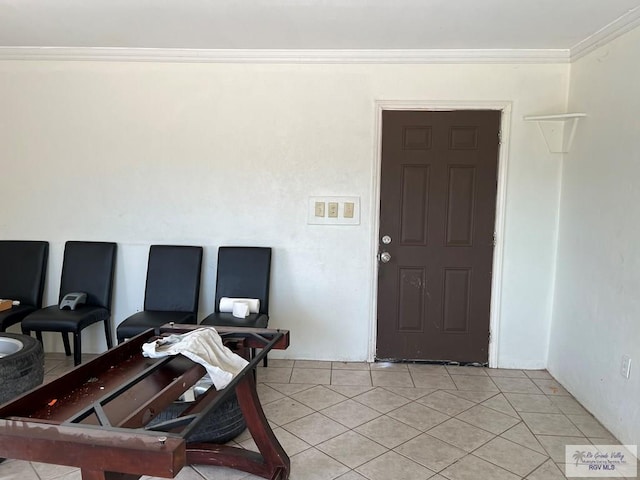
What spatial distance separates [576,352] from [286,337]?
6.87ft

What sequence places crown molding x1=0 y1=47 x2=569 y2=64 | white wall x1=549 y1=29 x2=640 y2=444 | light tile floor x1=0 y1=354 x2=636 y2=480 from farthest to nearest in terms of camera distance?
crown molding x1=0 y1=47 x2=569 y2=64, white wall x1=549 y1=29 x2=640 y2=444, light tile floor x1=0 y1=354 x2=636 y2=480

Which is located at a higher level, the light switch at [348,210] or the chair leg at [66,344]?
the light switch at [348,210]

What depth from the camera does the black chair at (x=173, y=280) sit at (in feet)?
11.0

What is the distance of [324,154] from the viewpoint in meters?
3.45

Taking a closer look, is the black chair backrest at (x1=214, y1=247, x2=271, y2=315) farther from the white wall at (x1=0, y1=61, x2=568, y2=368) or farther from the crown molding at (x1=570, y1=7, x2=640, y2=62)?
the crown molding at (x1=570, y1=7, x2=640, y2=62)

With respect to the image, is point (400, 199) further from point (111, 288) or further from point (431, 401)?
point (111, 288)

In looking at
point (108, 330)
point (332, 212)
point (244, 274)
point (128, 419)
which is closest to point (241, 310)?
point (244, 274)

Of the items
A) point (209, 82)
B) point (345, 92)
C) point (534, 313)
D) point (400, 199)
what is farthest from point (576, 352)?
point (209, 82)

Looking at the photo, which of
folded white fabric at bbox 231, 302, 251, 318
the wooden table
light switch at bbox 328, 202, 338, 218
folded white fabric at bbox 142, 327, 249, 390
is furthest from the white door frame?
folded white fabric at bbox 142, 327, 249, 390

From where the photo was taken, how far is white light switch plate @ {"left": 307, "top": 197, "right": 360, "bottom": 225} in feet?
11.4

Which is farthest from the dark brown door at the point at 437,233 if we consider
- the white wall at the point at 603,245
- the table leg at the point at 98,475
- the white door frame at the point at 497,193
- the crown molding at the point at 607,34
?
the table leg at the point at 98,475

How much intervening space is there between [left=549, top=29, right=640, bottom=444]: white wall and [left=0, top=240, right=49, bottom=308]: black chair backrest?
3959mm

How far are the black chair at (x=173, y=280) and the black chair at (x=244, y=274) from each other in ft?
0.56

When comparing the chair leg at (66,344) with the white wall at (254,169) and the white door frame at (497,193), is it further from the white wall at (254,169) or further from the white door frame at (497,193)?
the white door frame at (497,193)
